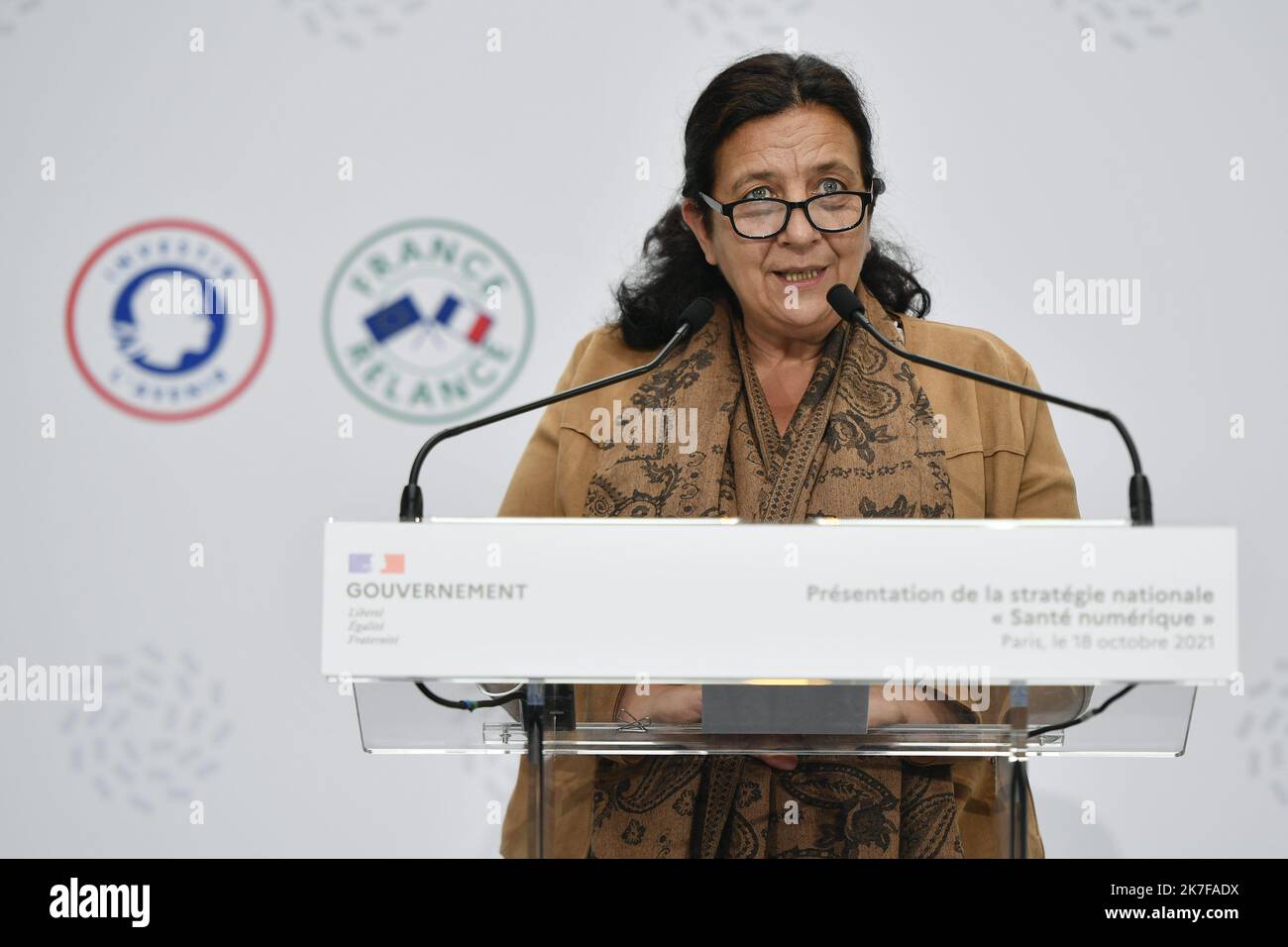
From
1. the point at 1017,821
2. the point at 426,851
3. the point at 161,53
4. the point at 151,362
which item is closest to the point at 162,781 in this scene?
the point at 426,851

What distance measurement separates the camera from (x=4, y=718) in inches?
102

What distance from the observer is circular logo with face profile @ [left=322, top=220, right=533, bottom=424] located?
8.31 feet

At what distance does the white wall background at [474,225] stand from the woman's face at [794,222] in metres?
0.57

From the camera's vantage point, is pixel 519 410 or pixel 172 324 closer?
pixel 519 410

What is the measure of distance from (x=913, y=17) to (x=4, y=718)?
2146 mm

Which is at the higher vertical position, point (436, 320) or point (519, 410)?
point (436, 320)

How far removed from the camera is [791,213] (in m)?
1.88

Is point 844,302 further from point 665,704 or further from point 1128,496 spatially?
point 665,704

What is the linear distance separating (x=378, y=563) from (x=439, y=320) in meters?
1.38

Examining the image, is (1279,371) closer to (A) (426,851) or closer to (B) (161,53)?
(A) (426,851)

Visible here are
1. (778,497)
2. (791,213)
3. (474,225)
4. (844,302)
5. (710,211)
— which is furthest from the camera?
(474,225)

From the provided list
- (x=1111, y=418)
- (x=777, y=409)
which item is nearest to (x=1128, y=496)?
(x=1111, y=418)

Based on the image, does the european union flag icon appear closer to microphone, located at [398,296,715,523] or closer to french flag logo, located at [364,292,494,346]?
french flag logo, located at [364,292,494,346]
